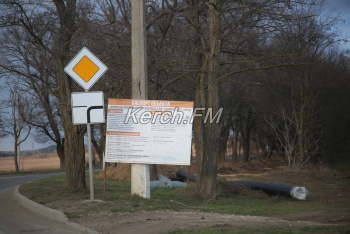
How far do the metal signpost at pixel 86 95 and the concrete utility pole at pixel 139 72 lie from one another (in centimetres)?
98

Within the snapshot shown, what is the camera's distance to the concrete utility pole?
13766 mm

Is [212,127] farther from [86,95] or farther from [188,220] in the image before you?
[188,220]

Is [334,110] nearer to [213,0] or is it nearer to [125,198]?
[213,0]

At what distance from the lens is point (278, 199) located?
16656 millimetres

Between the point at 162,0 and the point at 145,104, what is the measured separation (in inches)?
353

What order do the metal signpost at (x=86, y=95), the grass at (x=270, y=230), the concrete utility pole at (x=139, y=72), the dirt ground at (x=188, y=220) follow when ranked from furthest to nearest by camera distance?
the concrete utility pole at (x=139, y=72), the metal signpost at (x=86, y=95), the dirt ground at (x=188, y=220), the grass at (x=270, y=230)

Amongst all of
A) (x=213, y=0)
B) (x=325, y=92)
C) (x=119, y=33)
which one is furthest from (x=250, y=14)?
(x=325, y=92)

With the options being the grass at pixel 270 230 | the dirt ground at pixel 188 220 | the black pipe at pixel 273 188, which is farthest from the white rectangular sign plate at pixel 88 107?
the black pipe at pixel 273 188

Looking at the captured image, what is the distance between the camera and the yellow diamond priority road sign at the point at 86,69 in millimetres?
13391

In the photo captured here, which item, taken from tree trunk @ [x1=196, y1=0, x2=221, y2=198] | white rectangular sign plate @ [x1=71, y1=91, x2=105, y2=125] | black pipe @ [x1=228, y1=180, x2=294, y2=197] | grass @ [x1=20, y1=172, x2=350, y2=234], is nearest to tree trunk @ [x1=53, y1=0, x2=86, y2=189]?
grass @ [x1=20, y1=172, x2=350, y2=234]

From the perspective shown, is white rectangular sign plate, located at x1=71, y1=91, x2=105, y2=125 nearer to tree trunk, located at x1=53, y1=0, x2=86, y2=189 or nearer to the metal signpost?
the metal signpost

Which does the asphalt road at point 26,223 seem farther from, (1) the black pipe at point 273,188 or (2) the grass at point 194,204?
(1) the black pipe at point 273,188

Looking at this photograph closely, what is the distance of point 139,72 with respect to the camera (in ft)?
45.7

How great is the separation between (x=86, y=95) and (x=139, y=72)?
155cm
